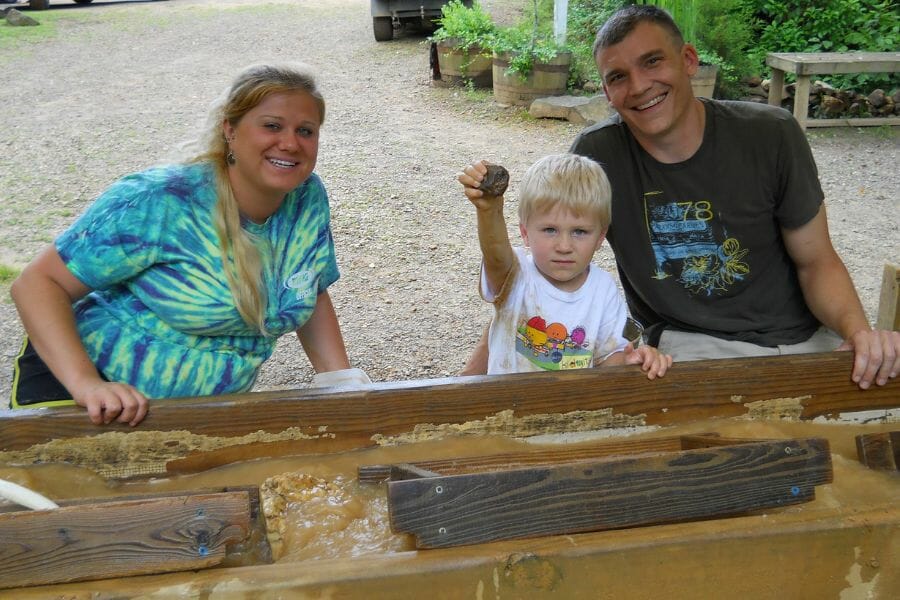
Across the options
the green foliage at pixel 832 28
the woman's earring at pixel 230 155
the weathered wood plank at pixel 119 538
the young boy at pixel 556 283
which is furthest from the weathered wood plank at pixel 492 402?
the green foliage at pixel 832 28

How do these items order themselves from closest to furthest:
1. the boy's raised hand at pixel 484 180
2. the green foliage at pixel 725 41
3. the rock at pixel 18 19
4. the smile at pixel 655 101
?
the boy's raised hand at pixel 484 180, the smile at pixel 655 101, the green foliage at pixel 725 41, the rock at pixel 18 19

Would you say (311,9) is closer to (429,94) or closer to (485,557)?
(429,94)

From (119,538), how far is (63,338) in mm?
865

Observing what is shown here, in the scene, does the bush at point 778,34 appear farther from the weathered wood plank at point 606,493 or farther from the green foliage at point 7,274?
the weathered wood plank at point 606,493

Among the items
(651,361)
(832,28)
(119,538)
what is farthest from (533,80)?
(119,538)

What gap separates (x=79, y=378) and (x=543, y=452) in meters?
1.20

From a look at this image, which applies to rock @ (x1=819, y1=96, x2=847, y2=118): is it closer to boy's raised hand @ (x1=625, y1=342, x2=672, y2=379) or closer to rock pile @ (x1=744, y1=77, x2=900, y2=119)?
rock pile @ (x1=744, y1=77, x2=900, y2=119)

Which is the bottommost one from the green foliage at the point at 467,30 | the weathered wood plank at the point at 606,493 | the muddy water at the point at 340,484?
the muddy water at the point at 340,484

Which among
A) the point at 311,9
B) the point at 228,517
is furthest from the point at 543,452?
the point at 311,9

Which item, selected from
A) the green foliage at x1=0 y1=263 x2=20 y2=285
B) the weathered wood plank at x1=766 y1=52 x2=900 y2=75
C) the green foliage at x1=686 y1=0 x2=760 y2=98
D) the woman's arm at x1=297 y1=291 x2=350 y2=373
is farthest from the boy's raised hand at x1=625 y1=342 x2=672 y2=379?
the green foliage at x1=686 y1=0 x2=760 y2=98

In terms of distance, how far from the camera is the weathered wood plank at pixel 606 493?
1639 millimetres

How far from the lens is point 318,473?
7.63 ft

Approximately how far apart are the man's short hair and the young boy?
1.77ft

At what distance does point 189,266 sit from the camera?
2.47 metres
